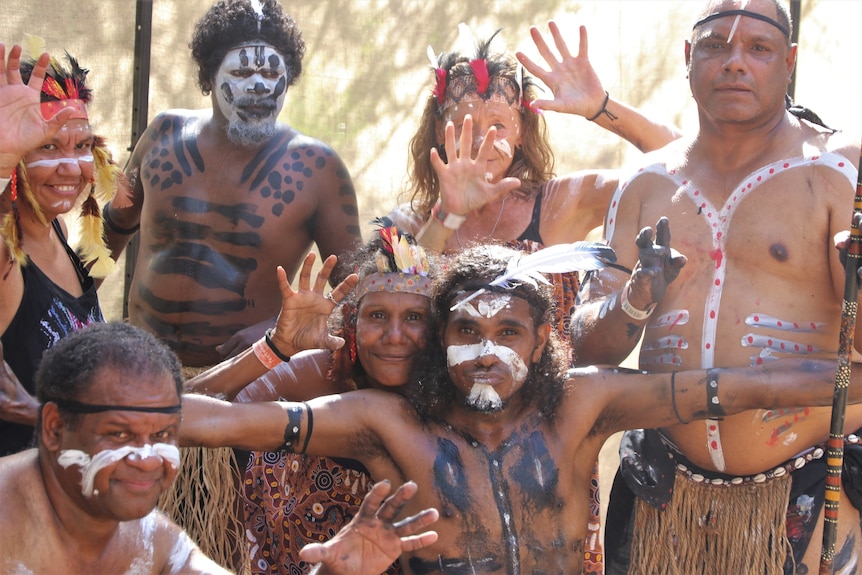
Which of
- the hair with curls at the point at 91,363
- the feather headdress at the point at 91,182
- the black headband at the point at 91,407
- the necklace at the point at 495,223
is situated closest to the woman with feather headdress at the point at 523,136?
the necklace at the point at 495,223

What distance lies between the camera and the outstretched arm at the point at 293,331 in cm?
320

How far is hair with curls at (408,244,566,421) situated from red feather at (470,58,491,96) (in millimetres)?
870

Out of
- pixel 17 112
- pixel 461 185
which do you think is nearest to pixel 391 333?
pixel 461 185

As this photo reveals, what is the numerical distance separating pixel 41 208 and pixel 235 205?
0.90 m

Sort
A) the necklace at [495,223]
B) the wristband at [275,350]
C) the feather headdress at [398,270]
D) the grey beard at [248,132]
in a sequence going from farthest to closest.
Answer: the grey beard at [248,132] < the necklace at [495,223] < the feather headdress at [398,270] < the wristband at [275,350]

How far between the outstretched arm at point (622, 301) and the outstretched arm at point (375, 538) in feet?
3.02

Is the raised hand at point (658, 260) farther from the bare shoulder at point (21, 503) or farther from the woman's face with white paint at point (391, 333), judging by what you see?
the bare shoulder at point (21, 503)

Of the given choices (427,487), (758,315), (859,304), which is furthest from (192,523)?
(859,304)

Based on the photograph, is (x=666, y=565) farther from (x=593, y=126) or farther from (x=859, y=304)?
(x=593, y=126)

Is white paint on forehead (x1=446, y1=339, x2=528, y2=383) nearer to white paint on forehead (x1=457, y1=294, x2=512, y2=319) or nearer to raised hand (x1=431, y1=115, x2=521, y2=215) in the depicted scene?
white paint on forehead (x1=457, y1=294, x2=512, y2=319)

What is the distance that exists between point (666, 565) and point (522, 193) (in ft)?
4.50

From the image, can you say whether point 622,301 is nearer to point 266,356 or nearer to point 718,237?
point 718,237

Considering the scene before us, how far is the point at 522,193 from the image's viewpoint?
3.98 meters

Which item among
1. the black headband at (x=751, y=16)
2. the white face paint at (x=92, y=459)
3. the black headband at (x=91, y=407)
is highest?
the black headband at (x=751, y=16)
